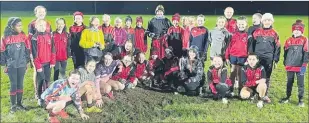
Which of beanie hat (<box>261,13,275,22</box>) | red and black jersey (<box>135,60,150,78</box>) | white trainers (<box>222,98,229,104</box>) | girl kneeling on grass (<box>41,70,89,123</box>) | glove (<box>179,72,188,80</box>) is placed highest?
beanie hat (<box>261,13,275,22</box>)

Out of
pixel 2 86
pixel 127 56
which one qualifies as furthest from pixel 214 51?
pixel 2 86

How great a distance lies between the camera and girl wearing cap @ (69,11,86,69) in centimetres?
458

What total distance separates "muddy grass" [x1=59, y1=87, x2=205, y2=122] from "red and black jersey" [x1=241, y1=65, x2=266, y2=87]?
21.6 inches

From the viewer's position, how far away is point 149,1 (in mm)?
4805

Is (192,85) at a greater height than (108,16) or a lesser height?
lesser

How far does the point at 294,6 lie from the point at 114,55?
2.22 meters

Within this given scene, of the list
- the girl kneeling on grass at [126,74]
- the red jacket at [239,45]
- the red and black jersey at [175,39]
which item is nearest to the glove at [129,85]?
the girl kneeling on grass at [126,74]

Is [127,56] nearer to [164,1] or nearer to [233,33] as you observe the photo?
[164,1]

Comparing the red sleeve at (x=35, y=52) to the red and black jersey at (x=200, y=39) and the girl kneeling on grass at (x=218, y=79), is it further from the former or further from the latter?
the girl kneeling on grass at (x=218, y=79)

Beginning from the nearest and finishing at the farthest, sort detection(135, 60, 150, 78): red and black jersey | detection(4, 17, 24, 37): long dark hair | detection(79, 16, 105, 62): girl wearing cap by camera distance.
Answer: detection(4, 17, 24, 37): long dark hair → detection(79, 16, 105, 62): girl wearing cap → detection(135, 60, 150, 78): red and black jersey

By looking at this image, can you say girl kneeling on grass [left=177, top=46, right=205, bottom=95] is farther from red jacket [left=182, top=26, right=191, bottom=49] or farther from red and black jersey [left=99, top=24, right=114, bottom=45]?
red and black jersey [left=99, top=24, right=114, bottom=45]

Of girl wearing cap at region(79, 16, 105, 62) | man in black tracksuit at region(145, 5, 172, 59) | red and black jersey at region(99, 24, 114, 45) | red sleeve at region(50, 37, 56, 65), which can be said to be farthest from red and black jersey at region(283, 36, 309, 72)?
red sleeve at region(50, 37, 56, 65)

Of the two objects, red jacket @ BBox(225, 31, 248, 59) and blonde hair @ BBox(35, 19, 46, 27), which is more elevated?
blonde hair @ BBox(35, 19, 46, 27)

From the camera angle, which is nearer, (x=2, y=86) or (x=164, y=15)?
(x=2, y=86)
